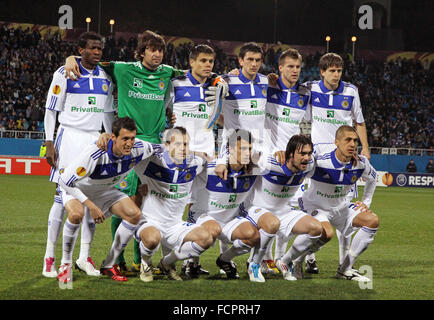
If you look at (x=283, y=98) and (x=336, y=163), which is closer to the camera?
(x=336, y=163)

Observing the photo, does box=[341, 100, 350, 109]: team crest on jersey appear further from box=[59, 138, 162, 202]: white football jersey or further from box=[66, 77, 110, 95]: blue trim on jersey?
box=[66, 77, 110, 95]: blue trim on jersey

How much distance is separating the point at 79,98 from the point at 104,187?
1013 millimetres

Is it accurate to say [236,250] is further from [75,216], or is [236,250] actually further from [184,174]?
[75,216]

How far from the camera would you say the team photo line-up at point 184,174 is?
18.8ft

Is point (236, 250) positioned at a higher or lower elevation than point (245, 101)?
lower

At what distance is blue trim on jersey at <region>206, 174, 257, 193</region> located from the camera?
20.1ft

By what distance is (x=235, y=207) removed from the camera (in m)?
6.27

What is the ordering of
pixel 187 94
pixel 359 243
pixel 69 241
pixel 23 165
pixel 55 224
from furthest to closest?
1. pixel 23 165
2. pixel 187 94
3. pixel 359 243
4. pixel 55 224
5. pixel 69 241

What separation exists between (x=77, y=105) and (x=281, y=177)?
216 centimetres

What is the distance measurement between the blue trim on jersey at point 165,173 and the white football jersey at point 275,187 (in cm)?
77

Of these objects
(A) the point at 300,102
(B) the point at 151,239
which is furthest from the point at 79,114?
(A) the point at 300,102

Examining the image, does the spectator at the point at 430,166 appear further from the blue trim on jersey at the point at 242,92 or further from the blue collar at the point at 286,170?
the blue collar at the point at 286,170

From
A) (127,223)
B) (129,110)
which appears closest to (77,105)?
(129,110)

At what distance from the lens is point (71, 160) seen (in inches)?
239
